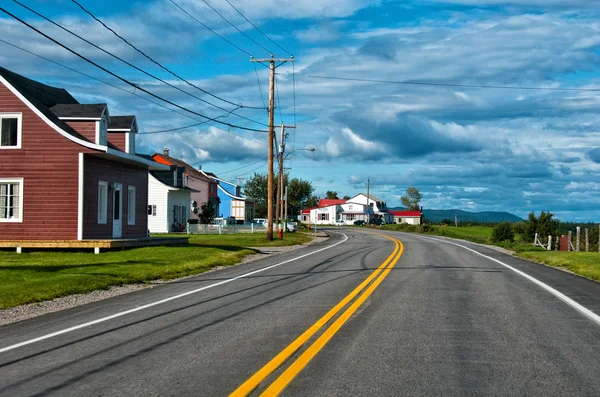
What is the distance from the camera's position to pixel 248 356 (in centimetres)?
756

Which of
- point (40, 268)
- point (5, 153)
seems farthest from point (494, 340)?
point (5, 153)

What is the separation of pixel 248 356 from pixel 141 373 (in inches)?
49.3

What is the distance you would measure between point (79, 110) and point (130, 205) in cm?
601

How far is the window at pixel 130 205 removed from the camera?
32.6 m

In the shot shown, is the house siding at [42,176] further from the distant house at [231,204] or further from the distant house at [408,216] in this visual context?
the distant house at [408,216]

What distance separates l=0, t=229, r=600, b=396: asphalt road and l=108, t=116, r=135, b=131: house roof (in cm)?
1854

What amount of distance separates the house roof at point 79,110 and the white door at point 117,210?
3.66m

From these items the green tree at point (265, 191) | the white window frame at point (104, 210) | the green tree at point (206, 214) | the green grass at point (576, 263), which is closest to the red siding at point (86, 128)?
the white window frame at point (104, 210)

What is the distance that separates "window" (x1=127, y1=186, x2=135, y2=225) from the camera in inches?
1282

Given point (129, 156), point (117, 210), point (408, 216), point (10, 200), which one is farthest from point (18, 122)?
point (408, 216)

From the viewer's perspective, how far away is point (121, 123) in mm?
31797

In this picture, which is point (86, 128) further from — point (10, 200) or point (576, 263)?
point (576, 263)

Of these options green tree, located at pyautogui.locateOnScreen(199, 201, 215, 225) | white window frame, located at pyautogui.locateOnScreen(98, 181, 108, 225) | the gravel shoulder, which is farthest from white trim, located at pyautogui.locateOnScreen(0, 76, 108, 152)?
green tree, located at pyautogui.locateOnScreen(199, 201, 215, 225)

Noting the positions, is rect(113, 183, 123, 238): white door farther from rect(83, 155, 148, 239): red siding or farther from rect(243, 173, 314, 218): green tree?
rect(243, 173, 314, 218): green tree
